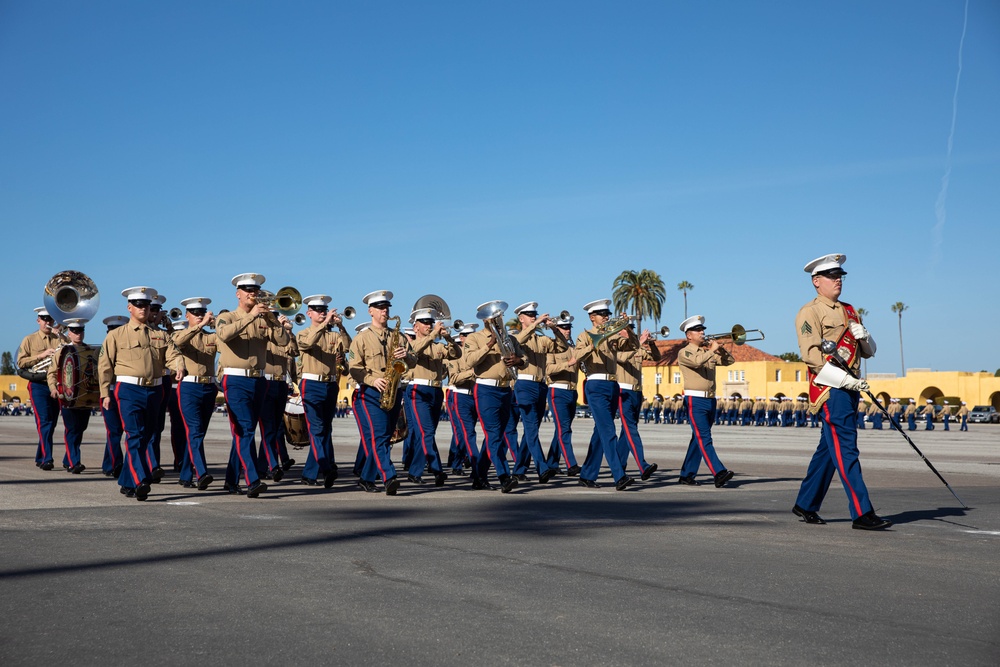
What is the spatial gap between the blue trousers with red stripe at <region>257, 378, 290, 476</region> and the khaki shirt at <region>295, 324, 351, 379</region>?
418mm

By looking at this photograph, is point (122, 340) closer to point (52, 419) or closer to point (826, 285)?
point (52, 419)

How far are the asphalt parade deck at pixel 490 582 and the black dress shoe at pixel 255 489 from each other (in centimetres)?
10

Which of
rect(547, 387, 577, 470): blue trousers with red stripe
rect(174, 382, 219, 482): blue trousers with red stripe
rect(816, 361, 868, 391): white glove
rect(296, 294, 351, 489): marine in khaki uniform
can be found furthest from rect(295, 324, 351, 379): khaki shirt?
rect(816, 361, 868, 391): white glove

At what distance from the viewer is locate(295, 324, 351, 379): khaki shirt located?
12836 millimetres

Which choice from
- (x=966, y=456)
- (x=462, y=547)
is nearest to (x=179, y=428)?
(x=462, y=547)

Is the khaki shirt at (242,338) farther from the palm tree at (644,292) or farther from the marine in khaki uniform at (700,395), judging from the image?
the palm tree at (644,292)

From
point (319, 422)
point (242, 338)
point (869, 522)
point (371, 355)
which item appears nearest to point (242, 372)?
point (242, 338)

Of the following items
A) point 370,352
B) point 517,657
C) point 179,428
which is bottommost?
point 517,657

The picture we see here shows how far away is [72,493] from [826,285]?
7.91 meters

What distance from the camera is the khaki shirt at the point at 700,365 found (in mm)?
13219

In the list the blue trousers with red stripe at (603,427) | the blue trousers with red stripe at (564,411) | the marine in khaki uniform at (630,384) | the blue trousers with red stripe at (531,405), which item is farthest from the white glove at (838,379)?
the blue trousers with red stripe at (531,405)

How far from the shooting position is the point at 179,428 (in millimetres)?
13648

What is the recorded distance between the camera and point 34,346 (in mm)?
15633

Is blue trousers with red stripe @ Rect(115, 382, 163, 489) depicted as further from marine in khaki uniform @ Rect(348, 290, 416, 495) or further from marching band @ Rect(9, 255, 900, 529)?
marine in khaki uniform @ Rect(348, 290, 416, 495)
